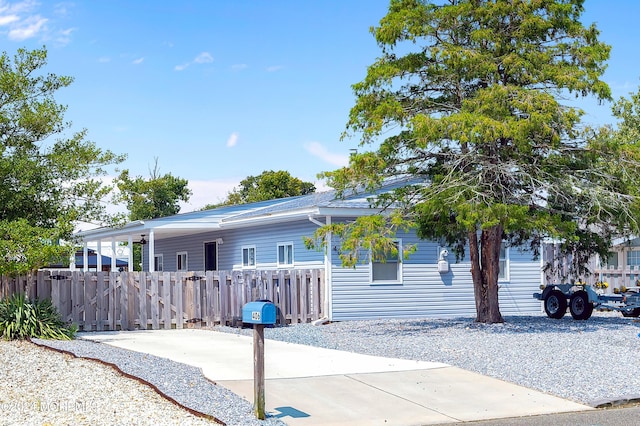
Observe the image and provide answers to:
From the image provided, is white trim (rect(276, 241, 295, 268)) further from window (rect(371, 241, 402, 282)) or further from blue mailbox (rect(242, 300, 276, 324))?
blue mailbox (rect(242, 300, 276, 324))

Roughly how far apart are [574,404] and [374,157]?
335 inches

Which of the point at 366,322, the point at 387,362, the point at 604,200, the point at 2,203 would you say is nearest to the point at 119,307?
the point at 2,203

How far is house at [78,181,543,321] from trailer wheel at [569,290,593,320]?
2.22 metres

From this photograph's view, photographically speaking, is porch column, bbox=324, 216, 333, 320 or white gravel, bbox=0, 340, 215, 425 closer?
white gravel, bbox=0, 340, 215, 425

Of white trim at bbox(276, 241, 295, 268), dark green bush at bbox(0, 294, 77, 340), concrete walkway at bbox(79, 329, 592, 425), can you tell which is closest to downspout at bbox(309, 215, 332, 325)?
white trim at bbox(276, 241, 295, 268)

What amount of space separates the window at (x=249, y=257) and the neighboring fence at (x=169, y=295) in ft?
12.1

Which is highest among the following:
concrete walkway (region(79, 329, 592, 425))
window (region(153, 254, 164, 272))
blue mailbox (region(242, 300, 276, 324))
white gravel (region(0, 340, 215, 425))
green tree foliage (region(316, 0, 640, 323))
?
green tree foliage (region(316, 0, 640, 323))

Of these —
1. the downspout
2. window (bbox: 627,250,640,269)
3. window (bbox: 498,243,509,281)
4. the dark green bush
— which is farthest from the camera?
window (bbox: 627,250,640,269)

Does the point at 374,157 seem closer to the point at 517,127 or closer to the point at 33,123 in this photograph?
the point at 517,127

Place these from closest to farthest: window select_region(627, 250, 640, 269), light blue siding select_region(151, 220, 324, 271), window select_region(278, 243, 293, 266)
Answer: light blue siding select_region(151, 220, 324, 271) → window select_region(278, 243, 293, 266) → window select_region(627, 250, 640, 269)

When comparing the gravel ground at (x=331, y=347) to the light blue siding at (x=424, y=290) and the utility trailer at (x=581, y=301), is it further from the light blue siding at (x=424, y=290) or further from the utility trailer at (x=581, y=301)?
the light blue siding at (x=424, y=290)

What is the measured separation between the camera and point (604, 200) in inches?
666

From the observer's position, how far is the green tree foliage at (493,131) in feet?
54.3

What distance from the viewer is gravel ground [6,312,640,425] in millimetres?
8914
